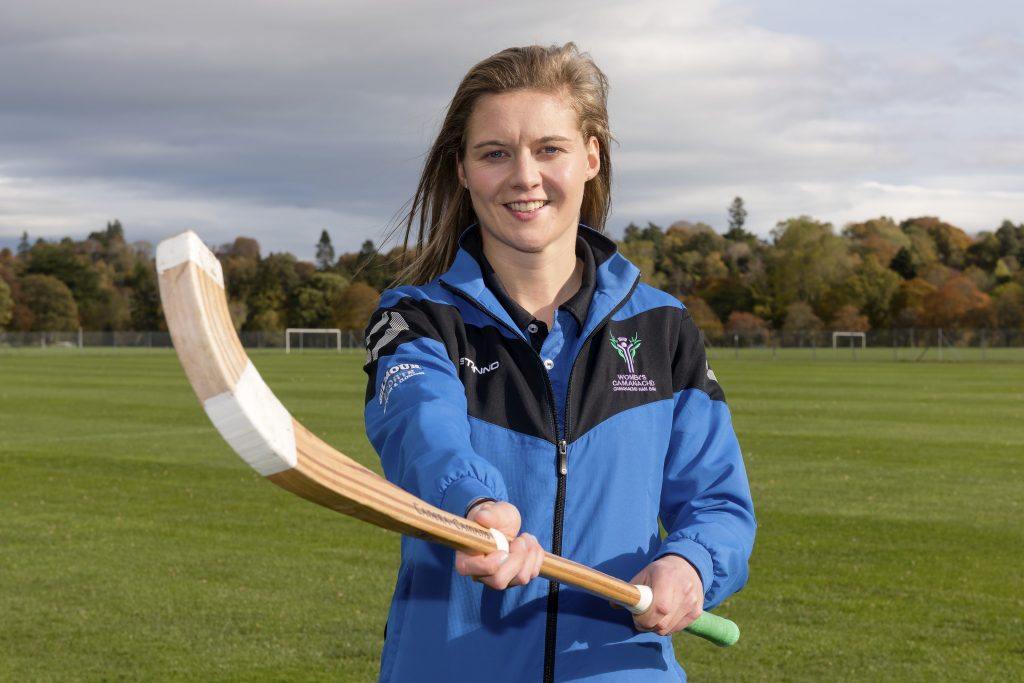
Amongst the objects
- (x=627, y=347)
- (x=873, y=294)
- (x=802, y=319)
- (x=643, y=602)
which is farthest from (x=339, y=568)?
(x=873, y=294)

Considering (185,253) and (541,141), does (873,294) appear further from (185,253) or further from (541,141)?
(185,253)

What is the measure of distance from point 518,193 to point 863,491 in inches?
455

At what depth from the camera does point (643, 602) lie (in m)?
2.16

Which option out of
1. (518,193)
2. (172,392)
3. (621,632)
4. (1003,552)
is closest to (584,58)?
(518,193)

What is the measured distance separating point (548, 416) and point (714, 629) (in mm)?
551

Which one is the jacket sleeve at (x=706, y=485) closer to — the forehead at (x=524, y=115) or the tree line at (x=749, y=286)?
the forehead at (x=524, y=115)

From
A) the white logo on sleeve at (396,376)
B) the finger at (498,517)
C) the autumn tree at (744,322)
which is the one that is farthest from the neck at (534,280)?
the autumn tree at (744,322)

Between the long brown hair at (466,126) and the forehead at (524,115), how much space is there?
2 cm

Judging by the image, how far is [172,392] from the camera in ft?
104

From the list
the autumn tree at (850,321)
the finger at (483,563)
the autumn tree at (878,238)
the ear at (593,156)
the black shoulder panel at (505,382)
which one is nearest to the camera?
the finger at (483,563)

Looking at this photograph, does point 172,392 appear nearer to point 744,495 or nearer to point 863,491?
point 863,491

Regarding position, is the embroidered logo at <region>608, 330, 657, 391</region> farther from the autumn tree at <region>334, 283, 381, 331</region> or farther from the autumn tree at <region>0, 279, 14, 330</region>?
the autumn tree at <region>0, 279, 14, 330</region>

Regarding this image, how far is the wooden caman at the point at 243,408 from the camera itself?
1.36 m

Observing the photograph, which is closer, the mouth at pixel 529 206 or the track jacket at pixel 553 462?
the track jacket at pixel 553 462
